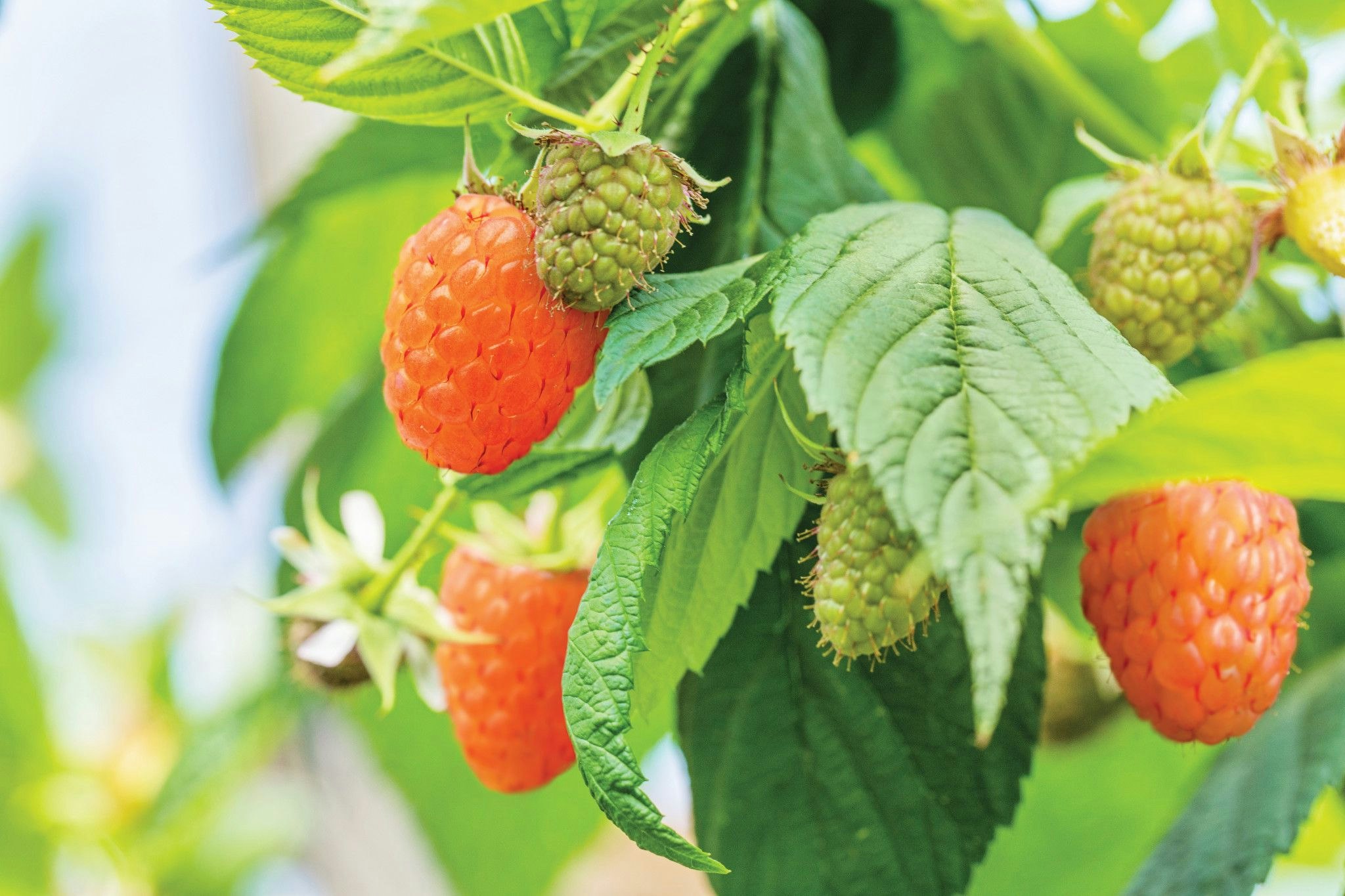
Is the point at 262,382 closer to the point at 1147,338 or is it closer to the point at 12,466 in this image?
the point at 1147,338

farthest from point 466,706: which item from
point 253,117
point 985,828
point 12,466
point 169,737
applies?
point 253,117

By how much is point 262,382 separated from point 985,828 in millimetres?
440

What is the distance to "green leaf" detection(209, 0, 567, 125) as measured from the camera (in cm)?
31

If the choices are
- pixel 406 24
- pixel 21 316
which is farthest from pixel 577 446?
pixel 21 316

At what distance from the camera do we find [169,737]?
123cm

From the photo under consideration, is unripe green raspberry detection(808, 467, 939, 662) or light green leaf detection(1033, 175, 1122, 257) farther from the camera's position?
light green leaf detection(1033, 175, 1122, 257)

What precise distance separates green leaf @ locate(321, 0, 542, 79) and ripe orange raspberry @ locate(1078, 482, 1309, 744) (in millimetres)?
234

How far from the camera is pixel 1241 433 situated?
20cm

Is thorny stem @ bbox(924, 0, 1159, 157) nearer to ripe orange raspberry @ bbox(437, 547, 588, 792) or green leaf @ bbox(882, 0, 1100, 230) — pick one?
green leaf @ bbox(882, 0, 1100, 230)

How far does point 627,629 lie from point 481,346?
3.6 inches

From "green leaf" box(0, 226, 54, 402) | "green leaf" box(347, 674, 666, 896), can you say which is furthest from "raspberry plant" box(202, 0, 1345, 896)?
"green leaf" box(0, 226, 54, 402)

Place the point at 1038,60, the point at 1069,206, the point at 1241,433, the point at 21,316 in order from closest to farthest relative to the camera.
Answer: the point at 1241,433 → the point at 1069,206 → the point at 1038,60 → the point at 21,316

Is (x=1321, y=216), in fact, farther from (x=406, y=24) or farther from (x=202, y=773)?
(x=202, y=773)

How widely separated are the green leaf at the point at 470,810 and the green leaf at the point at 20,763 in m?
0.69
